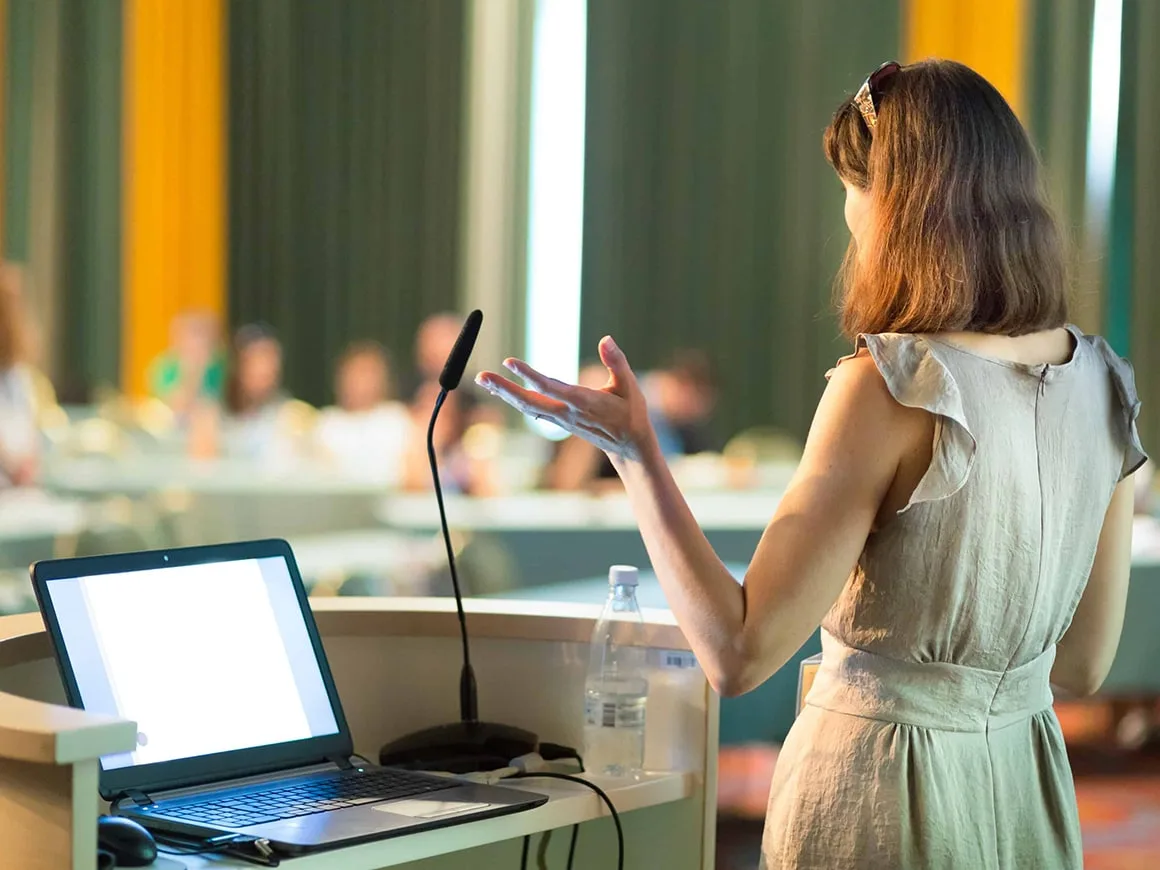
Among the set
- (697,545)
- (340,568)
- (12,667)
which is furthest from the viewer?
(340,568)

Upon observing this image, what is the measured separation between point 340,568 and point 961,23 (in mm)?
4027

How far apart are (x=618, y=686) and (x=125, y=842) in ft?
1.92

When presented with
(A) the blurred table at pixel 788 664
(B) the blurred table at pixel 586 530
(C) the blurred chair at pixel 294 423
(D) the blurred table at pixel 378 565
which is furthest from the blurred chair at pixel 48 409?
(A) the blurred table at pixel 788 664

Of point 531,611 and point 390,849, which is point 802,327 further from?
point 390,849

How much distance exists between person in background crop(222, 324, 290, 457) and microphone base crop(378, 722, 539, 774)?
497cm

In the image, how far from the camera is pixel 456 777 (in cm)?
140

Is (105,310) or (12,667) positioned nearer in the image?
(12,667)

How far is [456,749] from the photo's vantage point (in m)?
1.46

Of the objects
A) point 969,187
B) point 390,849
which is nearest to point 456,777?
point 390,849

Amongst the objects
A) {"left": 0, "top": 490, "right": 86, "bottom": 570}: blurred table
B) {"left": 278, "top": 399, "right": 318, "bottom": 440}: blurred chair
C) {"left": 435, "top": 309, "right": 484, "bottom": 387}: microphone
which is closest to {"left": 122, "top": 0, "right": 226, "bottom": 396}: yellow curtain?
{"left": 278, "top": 399, "right": 318, "bottom": 440}: blurred chair

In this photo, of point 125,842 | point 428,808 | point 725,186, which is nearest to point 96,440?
point 725,186

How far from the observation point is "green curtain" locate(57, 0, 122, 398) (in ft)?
28.3

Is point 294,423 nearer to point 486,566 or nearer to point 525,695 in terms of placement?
point 486,566

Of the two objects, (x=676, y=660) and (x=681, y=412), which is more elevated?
(x=676, y=660)
